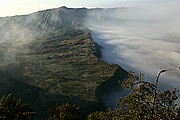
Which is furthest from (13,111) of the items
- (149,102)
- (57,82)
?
(57,82)

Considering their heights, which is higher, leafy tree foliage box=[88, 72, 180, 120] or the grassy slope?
leafy tree foliage box=[88, 72, 180, 120]

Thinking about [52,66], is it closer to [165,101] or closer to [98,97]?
[98,97]

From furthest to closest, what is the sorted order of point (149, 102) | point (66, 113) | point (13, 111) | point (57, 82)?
point (57, 82) → point (66, 113) → point (13, 111) → point (149, 102)

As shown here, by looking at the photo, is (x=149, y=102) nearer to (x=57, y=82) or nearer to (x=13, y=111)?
(x=13, y=111)

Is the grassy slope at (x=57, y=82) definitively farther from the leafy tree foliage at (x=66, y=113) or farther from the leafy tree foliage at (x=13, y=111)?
the leafy tree foliage at (x=13, y=111)

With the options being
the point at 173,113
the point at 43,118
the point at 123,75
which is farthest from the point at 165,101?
the point at 123,75

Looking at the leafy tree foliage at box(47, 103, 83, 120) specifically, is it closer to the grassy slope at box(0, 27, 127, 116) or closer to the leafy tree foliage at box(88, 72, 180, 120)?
the leafy tree foliage at box(88, 72, 180, 120)

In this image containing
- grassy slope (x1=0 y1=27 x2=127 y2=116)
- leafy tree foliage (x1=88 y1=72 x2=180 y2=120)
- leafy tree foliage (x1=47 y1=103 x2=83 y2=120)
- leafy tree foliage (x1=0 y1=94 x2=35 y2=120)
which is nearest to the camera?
leafy tree foliage (x1=88 y1=72 x2=180 y2=120)

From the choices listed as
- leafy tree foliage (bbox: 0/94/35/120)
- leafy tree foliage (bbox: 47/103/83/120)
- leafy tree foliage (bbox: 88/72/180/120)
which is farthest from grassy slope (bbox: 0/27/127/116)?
leafy tree foliage (bbox: 88/72/180/120)

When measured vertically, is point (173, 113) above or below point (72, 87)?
above

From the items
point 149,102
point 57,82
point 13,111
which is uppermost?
point 149,102

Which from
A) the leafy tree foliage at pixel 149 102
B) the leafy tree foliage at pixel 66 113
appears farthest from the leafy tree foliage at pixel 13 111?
the leafy tree foliage at pixel 149 102
